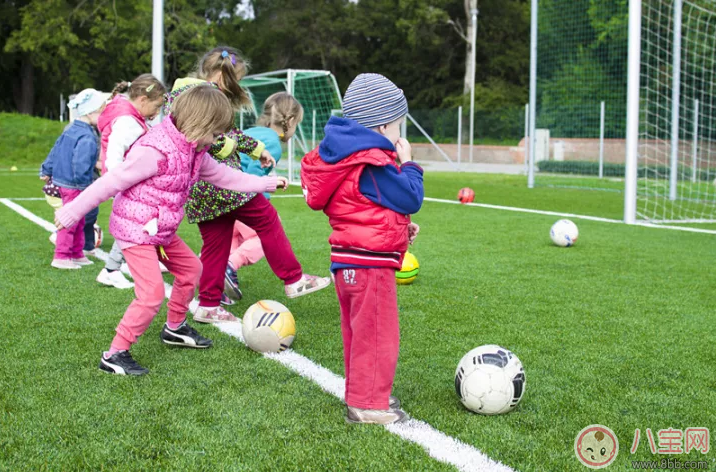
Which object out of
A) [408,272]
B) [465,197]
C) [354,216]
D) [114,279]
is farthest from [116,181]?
[465,197]

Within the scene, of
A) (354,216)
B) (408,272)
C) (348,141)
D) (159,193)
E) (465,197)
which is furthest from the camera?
(465,197)

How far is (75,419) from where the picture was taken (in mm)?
3201

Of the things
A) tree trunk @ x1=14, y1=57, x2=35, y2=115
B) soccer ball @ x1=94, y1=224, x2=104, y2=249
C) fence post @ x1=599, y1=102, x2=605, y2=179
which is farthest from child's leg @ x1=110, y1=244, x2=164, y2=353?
tree trunk @ x1=14, y1=57, x2=35, y2=115

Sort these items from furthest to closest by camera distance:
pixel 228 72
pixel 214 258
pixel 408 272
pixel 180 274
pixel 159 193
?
pixel 408 272 < pixel 214 258 < pixel 228 72 < pixel 180 274 < pixel 159 193

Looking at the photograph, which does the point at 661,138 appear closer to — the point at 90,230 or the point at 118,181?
the point at 90,230

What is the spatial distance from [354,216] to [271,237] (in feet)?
7.01

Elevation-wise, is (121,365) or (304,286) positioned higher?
(304,286)

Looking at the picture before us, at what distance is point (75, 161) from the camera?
22.6 ft

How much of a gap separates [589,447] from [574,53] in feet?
92.3

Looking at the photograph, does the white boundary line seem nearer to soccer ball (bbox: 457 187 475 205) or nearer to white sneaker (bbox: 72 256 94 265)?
soccer ball (bbox: 457 187 475 205)

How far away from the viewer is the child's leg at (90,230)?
25.2ft

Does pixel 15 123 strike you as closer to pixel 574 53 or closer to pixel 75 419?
pixel 574 53

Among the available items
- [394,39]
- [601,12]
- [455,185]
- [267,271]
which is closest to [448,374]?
[267,271]

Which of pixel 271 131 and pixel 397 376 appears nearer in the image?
pixel 397 376
